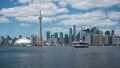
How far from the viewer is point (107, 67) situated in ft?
293

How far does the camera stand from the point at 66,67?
89.6m

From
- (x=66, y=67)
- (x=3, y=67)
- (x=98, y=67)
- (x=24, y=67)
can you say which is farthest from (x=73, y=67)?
(x=3, y=67)

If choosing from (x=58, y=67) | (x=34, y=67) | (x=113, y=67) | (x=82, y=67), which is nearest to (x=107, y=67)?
(x=113, y=67)

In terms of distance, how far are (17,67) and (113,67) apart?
1236 inches

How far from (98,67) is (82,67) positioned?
203 inches

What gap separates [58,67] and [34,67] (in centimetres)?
807

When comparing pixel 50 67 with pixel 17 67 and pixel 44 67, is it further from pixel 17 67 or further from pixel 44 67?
pixel 17 67

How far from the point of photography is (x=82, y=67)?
90.6 meters

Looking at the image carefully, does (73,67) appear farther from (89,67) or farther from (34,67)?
(34,67)

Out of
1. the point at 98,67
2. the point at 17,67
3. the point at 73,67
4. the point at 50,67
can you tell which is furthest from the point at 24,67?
the point at 98,67

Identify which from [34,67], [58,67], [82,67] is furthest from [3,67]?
[82,67]

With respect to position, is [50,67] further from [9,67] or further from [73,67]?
[9,67]

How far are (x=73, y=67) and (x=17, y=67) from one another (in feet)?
61.2

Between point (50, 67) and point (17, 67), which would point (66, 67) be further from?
point (17, 67)
